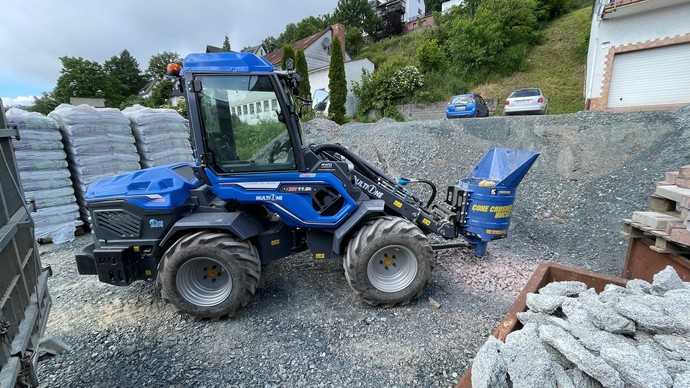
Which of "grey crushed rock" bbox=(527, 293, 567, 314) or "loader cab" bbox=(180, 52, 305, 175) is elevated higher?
"loader cab" bbox=(180, 52, 305, 175)

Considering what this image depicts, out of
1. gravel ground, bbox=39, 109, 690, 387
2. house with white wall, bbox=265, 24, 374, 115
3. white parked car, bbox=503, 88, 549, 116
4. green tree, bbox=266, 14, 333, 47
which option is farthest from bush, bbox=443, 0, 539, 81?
green tree, bbox=266, 14, 333, 47

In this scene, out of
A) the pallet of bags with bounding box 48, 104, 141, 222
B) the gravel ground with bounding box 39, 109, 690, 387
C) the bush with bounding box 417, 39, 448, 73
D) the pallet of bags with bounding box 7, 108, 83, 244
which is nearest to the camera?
the gravel ground with bounding box 39, 109, 690, 387

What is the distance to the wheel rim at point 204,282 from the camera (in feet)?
10.0

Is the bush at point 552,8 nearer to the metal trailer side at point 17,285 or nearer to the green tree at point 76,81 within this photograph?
the metal trailer side at point 17,285

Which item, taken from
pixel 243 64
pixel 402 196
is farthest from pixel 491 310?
pixel 243 64

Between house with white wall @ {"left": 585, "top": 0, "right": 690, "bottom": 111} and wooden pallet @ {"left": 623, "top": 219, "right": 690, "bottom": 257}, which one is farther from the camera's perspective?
house with white wall @ {"left": 585, "top": 0, "right": 690, "bottom": 111}

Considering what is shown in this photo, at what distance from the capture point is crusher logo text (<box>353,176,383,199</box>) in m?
3.44

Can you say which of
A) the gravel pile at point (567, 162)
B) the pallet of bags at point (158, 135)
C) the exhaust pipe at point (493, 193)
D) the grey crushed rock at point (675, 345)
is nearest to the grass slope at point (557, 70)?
the gravel pile at point (567, 162)

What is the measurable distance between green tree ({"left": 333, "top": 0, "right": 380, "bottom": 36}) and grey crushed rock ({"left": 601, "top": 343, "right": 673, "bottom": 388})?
44104 millimetres

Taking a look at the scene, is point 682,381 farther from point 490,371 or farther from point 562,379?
point 490,371

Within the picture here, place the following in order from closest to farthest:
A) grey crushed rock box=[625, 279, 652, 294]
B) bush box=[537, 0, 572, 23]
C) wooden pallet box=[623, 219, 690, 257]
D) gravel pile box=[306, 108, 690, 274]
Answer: grey crushed rock box=[625, 279, 652, 294] < wooden pallet box=[623, 219, 690, 257] < gravel pile box=[306, 108, 690, 274] < bush box=[537, 0, 572, 23]

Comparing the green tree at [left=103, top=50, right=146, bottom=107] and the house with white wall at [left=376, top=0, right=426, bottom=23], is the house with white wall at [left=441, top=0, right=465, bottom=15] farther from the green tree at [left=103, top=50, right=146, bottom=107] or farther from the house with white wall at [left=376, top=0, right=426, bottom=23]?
the green tree at [left=103, top=50, right=146, bottom=107]

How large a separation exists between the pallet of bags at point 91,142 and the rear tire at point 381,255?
17.9ft

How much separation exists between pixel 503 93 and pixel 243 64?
63.5ft
